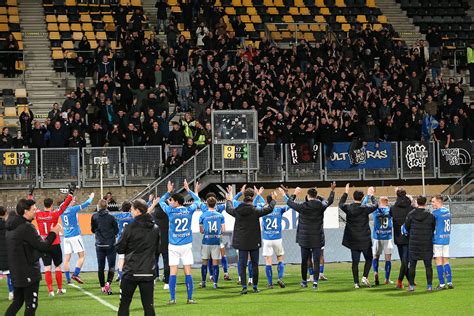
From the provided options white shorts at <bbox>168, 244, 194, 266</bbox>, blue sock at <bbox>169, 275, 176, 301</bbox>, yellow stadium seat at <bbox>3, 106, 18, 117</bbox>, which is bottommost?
blue sock at <bbox>169, 275, 176, 301</bbox>

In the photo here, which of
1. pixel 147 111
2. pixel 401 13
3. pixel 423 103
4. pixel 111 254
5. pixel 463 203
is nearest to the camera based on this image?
pixel 111 254

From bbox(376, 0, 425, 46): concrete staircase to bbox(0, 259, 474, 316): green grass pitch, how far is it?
72.2 feet

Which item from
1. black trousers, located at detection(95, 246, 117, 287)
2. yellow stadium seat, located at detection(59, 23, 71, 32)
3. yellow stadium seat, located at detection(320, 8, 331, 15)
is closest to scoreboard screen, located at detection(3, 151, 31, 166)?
black trousers, located at detection(95, 246, 117, 287)

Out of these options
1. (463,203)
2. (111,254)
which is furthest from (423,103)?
(111,254)

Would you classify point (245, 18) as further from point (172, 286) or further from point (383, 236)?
point (172, 286)

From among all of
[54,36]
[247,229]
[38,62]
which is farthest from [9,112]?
[247,229]

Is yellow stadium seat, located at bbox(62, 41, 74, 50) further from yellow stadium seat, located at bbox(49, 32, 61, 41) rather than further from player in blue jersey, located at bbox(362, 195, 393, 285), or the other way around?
player in blue jersey, located at bbox(362, 195, 393, 285)

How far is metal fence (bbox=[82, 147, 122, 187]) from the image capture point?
3131 cm

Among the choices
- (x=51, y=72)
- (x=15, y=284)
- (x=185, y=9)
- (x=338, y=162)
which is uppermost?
(x=185, y=9)

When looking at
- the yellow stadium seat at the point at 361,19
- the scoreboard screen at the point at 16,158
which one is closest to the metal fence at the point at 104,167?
the scoreboard screen at the point at 16,158

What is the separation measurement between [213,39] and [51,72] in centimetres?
608

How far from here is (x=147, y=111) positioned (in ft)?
108

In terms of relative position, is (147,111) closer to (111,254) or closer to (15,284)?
(111,254)

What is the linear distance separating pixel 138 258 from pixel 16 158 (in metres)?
17.2
